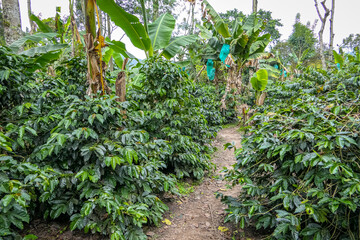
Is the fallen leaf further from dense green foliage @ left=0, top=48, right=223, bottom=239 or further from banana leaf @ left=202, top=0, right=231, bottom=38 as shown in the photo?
banana leaf @ left=202, top=0, right=231, bottom=38

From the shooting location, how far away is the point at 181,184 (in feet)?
13.0

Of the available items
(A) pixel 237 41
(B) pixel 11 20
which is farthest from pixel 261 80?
(B) pixel 11 20

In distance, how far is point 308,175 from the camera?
1.98 metres

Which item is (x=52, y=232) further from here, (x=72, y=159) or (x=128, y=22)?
(x=128, y=22)

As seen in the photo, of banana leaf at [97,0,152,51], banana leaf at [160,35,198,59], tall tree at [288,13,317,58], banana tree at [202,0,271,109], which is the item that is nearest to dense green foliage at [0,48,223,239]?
banana leaf at [97,0,152,51]

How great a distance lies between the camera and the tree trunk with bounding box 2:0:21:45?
5.04 m

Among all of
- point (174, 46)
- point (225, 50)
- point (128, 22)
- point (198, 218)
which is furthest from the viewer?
Answer: point (225, 50)

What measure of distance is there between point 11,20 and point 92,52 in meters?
4.23

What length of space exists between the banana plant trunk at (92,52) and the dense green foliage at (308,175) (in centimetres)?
208

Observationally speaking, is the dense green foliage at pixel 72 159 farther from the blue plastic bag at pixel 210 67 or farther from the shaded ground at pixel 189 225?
the blue plastic bag at pixel 210 67

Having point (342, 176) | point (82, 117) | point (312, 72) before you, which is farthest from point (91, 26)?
point (312, 72)

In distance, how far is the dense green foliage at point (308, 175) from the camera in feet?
5.85

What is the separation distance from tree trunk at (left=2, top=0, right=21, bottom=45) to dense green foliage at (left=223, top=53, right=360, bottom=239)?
6.14 meters

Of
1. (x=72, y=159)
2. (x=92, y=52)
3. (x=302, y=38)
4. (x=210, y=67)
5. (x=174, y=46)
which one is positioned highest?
(x=302, y=38)
